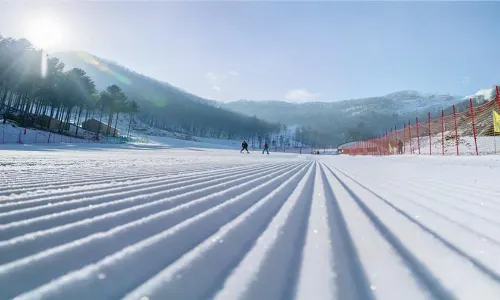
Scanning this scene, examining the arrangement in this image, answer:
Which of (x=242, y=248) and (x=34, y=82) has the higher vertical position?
(x=34, y=82)

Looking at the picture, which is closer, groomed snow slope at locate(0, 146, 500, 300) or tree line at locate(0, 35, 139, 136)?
groomed snow slope at locate(0, 146, 500, 300)

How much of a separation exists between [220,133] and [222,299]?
112629mm

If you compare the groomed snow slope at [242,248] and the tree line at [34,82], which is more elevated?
the tree line at [34,82]

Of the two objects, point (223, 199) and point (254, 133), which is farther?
point (254, 133)

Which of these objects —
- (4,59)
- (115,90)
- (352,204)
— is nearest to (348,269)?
(352,204)

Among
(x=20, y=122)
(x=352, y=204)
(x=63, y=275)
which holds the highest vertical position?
(x=20, y=122)

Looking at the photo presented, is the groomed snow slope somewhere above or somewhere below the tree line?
below

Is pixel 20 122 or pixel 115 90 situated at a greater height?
pixel 115 90

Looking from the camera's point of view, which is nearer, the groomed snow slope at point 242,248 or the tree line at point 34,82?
the groomed snow slope at point 242,248

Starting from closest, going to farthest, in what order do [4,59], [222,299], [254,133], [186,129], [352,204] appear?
[222,299] → [352,204] → [4,59] → [186,129] → [254,133]

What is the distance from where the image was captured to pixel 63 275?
3.01 ft

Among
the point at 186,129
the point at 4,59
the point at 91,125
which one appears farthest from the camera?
the point at 186,129

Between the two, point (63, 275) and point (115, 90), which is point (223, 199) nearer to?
point (63, 275)

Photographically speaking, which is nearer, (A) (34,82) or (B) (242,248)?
(B) (242,248)
